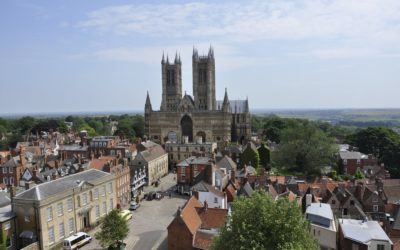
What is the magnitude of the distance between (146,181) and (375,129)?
2118 inches

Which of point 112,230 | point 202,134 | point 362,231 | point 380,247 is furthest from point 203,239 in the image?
point 202,134

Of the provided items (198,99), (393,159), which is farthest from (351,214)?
(198,99)

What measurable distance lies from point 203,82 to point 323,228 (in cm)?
7682

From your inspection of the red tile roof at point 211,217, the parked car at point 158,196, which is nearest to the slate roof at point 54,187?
the parked car at point 158,196

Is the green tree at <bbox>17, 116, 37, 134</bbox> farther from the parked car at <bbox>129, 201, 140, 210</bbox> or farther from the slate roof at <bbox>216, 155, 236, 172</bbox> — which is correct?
the parked car at <bbox>129, 201, 140, 210</bbox>

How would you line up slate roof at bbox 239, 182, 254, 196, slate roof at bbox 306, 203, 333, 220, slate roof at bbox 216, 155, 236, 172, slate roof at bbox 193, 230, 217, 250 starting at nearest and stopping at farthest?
slate roof at bbox 193, 230, 217, 250
slate roof at bbox 306, 203, 333, 220
slate roof at bbox 239, 182, 254, 196
slate roof at bbox 216, 155, 236, 172

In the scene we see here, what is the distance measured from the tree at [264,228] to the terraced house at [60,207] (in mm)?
17189

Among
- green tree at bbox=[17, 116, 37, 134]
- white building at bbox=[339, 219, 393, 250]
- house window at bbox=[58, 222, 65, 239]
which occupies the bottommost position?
house window at bbox=[58, 222, 65, 239]

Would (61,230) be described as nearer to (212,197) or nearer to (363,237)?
(212,197)

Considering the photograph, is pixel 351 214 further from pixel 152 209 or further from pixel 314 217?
pixel 152 209

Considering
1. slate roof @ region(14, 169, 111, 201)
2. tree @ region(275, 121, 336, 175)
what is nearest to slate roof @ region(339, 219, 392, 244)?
slate roof @ region(14, 169, 111, 201)

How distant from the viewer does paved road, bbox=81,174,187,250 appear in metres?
33.9

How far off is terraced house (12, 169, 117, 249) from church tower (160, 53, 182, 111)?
63835 millimetres

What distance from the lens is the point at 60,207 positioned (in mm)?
33906
